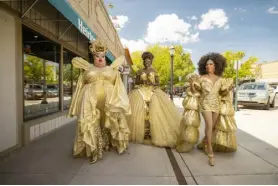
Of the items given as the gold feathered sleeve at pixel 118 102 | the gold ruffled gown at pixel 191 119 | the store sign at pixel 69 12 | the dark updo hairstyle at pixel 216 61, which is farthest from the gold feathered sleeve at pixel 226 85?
the store sign at pixel 69 12

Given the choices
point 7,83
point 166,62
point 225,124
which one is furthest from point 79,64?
point 166,62

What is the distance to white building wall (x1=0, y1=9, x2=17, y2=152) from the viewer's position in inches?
150

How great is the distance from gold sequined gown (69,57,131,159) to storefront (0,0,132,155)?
1.27 metres

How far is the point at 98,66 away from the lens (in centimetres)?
391

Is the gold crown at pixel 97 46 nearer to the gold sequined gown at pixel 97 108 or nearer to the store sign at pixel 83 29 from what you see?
the gold sequined gown at pixel 97 108

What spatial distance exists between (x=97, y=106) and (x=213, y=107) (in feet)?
6.64

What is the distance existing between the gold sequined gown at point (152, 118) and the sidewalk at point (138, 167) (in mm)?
257

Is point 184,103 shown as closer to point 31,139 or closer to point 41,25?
point 31,139

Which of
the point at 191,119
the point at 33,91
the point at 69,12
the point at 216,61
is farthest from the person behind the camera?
the point at 33,91

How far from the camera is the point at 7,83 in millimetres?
3959

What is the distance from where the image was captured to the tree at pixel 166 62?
118 feet

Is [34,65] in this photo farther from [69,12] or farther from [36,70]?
[69,12]

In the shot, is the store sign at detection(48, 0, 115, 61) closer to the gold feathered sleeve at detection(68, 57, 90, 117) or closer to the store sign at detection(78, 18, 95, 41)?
the store sign at detection(78, 18, 95, 41)

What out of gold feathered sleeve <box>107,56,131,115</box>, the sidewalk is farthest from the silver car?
gold feathered sleeve <box>107,56,131,115</box>
